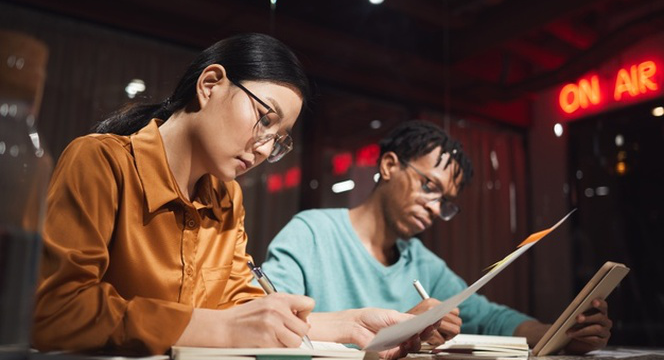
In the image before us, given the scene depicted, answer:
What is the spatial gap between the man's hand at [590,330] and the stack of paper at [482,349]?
0.39 feet

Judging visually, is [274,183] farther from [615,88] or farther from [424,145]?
[615,88]

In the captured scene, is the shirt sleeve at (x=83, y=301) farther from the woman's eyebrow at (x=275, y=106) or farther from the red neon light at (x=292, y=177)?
the red neon light at (x=292, y=177)

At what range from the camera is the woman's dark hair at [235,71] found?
3.78 feet

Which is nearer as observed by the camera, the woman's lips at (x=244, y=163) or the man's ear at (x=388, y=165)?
the woman's lips at (x=244, y=163)

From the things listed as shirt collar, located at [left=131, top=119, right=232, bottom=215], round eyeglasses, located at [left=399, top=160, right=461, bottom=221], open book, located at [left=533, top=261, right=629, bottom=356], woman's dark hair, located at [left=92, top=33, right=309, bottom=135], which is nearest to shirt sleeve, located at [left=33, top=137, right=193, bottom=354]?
shirt collar, located at [left=131, top=119, right=232, bottom=215]

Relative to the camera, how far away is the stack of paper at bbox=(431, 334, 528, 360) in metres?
1.06

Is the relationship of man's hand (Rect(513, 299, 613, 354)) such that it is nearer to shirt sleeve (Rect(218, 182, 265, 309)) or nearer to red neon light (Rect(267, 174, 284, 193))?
shirt sleeve (Rect(218, 182, 265, 309))

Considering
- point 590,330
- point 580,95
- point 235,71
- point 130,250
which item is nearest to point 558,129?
point 580,95

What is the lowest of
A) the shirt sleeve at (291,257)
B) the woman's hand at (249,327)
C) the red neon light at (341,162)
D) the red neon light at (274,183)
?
the woman's hand at (249,327)

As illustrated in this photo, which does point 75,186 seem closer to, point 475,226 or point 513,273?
point 513,273

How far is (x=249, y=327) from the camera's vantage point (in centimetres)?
83

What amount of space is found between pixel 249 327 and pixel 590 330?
2.79ft

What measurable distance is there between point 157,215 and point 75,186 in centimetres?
18

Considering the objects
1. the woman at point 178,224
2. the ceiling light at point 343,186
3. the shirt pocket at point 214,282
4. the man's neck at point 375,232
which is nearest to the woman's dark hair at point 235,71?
the woman at point 178,224
